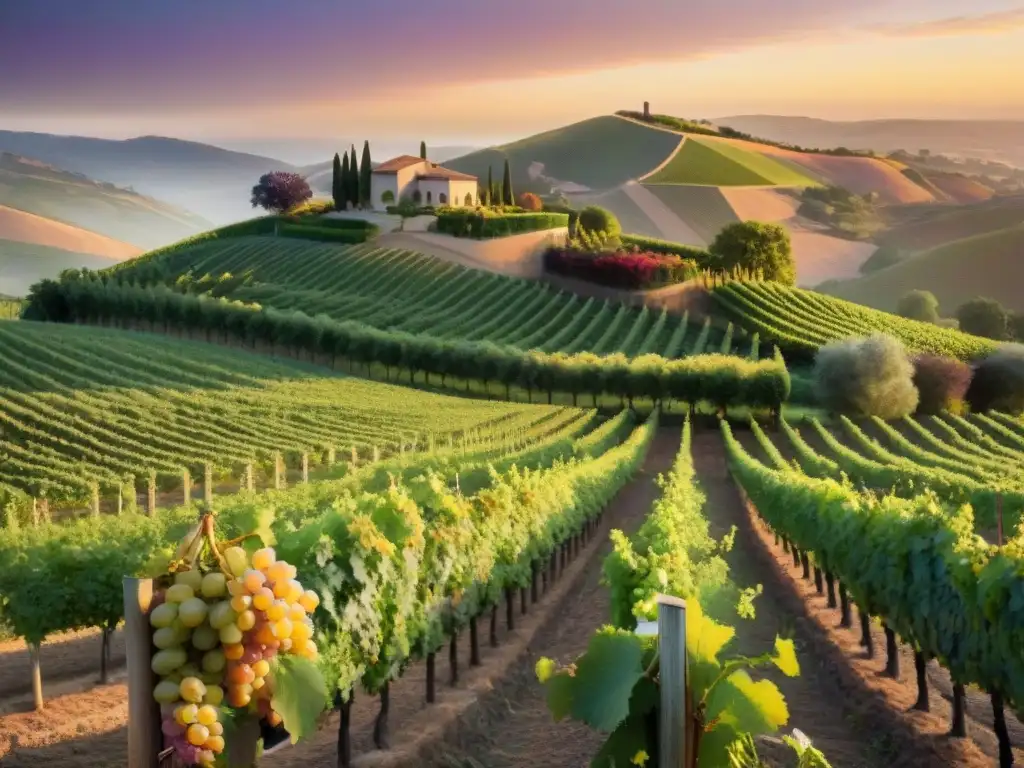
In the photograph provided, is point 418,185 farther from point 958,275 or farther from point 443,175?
point 958,275

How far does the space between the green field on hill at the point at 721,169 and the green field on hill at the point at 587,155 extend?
9.73 ft

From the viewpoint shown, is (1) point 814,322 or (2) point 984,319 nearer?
(1) point 814,322

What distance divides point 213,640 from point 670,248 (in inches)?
3220

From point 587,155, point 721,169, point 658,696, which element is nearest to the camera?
point 658,696

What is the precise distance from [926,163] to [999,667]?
582 ft

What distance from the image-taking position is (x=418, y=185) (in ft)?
257

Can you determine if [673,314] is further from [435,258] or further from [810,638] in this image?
[810,638]

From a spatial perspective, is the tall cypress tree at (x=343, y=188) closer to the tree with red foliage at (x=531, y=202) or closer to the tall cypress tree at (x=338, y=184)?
the tall cypress tree at (x=338, y=184)

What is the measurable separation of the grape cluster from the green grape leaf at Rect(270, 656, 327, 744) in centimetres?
7

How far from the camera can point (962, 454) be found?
3406 centimetres

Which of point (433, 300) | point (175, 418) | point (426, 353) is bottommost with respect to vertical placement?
point (426, 353)

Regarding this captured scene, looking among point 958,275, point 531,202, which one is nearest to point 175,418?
point 531,202

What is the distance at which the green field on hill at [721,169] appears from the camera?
5202 inches

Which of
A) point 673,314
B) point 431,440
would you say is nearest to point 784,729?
point 431,440
